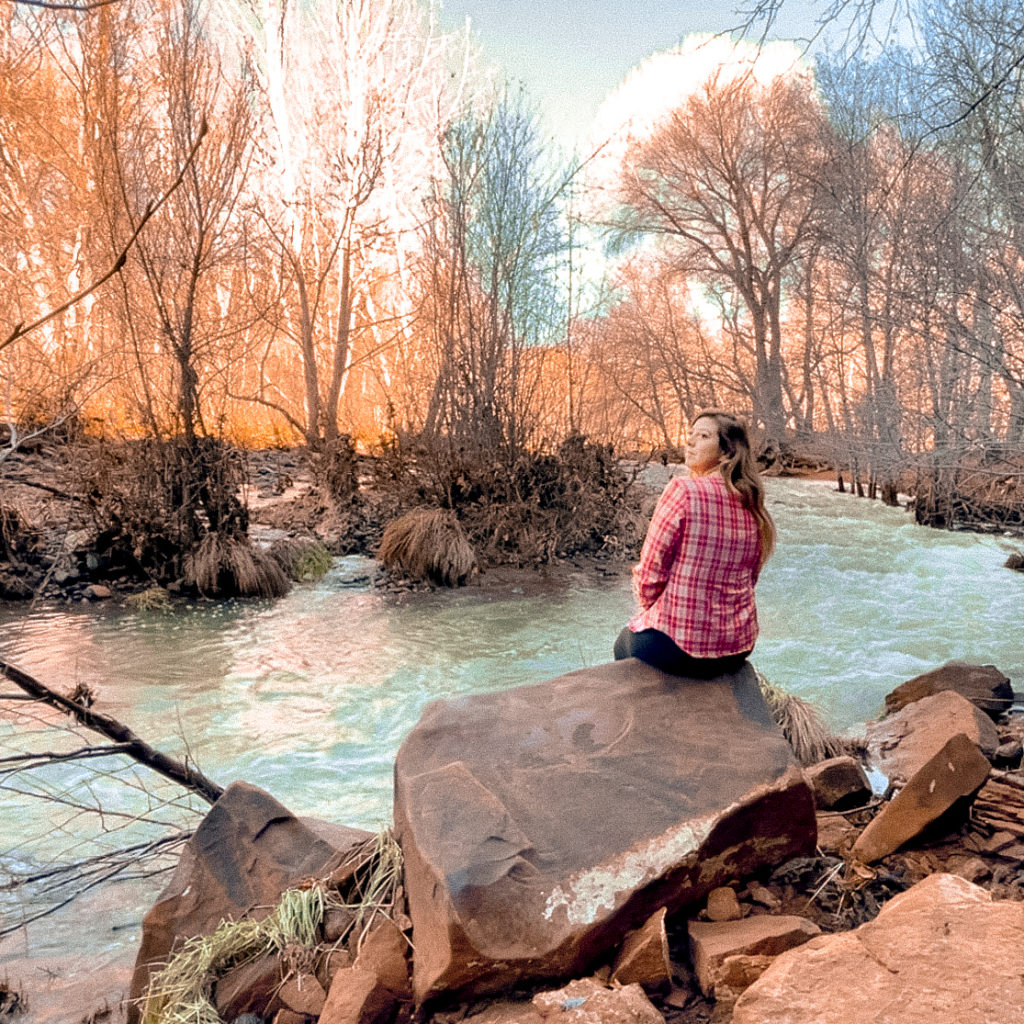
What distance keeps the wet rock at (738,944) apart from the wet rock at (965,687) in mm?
3574

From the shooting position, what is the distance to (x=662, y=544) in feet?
10.6

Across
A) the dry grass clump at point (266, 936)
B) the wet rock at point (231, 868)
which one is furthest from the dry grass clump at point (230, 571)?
the dry grass clump at point (266, 936)

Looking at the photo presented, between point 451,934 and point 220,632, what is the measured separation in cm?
681

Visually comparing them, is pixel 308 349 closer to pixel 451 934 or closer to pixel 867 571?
pixel 867 571

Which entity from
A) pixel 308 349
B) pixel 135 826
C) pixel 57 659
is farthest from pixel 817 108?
pixel 135 826

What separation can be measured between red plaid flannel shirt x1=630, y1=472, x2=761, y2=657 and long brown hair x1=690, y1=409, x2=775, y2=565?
0.10ft

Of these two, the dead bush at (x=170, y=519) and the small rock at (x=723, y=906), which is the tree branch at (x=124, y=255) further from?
the dead bush at (x=170, y=519)

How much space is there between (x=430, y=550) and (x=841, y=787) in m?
7.21

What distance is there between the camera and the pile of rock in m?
1.72

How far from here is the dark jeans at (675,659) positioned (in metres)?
3.12

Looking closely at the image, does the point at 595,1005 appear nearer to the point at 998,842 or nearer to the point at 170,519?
the point at 998,842

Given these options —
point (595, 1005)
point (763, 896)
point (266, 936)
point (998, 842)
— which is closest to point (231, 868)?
point (266, 936)

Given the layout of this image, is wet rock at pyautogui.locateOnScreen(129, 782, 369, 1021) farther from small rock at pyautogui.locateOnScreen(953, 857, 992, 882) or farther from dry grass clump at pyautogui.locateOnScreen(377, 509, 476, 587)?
dry grass clump at pyautogui.locateOnScreen(377, 509, 476, 587)

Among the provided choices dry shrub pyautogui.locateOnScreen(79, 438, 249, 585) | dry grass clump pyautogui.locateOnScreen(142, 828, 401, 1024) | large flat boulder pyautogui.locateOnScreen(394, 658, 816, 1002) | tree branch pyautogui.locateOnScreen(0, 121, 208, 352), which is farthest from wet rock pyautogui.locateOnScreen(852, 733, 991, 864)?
dry shrub pyautogui.locateOnScreen(79, 438, 249, 585)
